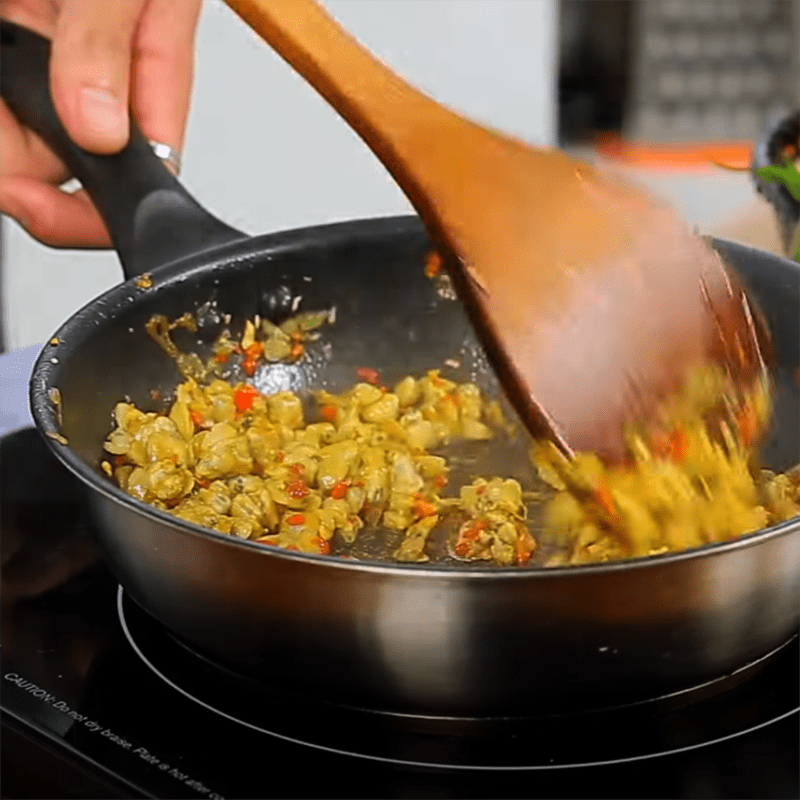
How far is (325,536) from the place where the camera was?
108 centimetres

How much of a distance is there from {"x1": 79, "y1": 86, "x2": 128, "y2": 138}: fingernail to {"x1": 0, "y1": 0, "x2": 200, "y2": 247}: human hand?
3cm

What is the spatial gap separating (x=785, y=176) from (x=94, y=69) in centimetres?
60

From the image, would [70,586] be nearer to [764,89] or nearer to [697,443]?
[697,443]

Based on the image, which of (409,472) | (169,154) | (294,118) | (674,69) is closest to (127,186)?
(169,154)

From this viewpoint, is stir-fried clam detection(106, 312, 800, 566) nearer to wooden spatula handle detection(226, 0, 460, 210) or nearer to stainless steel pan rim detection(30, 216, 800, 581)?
stainless steel pan rim detection(30, 216, 800, 581)

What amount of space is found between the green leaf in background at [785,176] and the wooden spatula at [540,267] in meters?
0.11

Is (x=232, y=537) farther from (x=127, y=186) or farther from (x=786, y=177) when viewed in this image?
(x=786, y=177)

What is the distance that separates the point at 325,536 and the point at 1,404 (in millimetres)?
301

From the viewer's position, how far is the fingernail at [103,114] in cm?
119

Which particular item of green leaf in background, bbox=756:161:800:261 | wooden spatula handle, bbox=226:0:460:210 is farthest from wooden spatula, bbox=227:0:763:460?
green leaf in background, bbox=756:161:800:261

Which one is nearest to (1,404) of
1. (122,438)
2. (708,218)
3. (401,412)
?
(122,438)

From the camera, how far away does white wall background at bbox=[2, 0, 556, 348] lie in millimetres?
1943

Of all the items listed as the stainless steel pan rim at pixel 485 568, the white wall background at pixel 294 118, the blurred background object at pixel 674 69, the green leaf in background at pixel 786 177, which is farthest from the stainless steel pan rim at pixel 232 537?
the blurred background object at pixel 674 69

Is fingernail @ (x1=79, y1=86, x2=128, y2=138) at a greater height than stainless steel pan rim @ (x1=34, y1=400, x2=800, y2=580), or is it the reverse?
fingernail @ (x1=79, y1=86, x2=128, y2=138)
